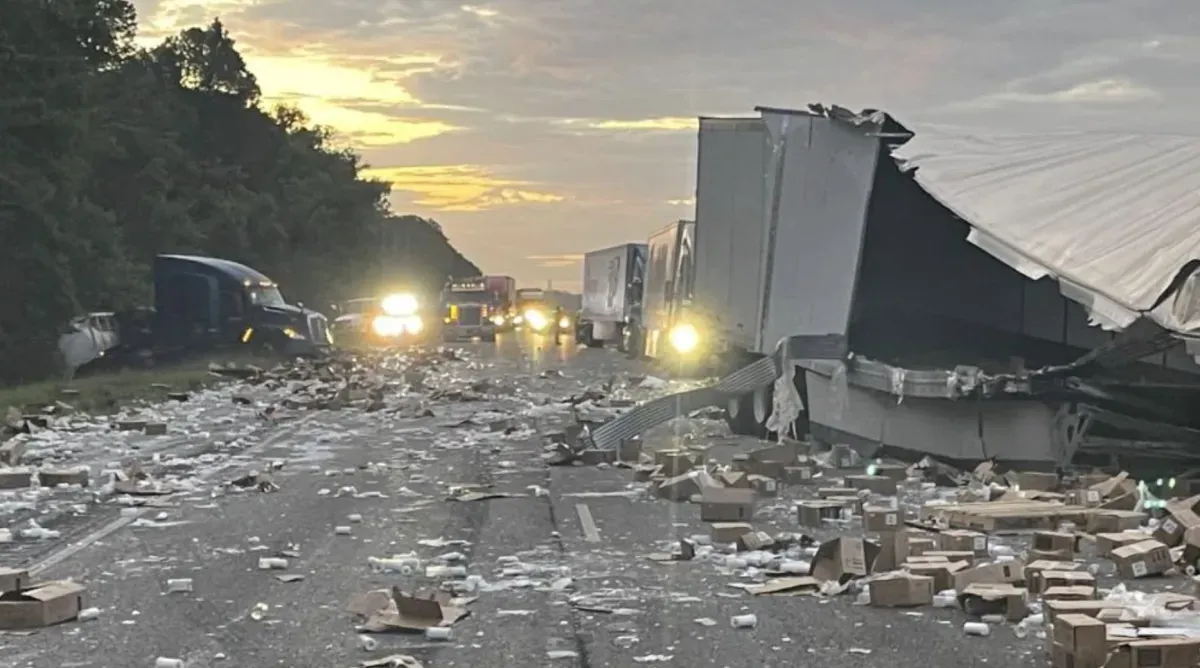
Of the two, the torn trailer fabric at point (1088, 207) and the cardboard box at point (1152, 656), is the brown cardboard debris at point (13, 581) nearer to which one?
the cardboard box at point (1152, 656)

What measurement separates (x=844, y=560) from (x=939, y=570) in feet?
1.99

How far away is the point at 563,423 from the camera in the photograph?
71.9 ft

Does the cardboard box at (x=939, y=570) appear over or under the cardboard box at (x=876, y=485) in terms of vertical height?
over

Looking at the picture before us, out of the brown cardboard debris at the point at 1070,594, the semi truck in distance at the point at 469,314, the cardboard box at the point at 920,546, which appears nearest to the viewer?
the brown cardboard debris at the point at 1070,594

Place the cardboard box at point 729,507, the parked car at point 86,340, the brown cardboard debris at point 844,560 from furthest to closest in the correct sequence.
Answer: the parked car at point 86,340, the cardboard box at point 729,507, the brown cardboard debris at point 844,560

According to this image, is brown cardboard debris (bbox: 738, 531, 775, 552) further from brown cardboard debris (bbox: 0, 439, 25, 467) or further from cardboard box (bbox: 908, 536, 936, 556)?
brown cardboard debris (bbox: 0, 439, 25, 467)

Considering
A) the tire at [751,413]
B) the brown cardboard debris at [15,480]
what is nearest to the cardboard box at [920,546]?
the brown cardboard debris at [15,480]

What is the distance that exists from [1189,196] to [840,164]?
14.4ft

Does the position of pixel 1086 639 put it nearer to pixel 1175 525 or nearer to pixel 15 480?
pixel 1175 525

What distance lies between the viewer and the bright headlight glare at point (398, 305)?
2285 inches

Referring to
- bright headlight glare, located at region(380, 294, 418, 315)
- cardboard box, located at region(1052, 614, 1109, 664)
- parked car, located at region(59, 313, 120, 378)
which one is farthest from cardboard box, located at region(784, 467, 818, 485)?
bright headlight glare, located at region(380, 294, 418, 315)

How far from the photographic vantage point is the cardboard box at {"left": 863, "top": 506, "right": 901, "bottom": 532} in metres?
11.3

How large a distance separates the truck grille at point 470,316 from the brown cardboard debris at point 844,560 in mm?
56724

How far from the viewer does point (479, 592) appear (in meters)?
9.13
